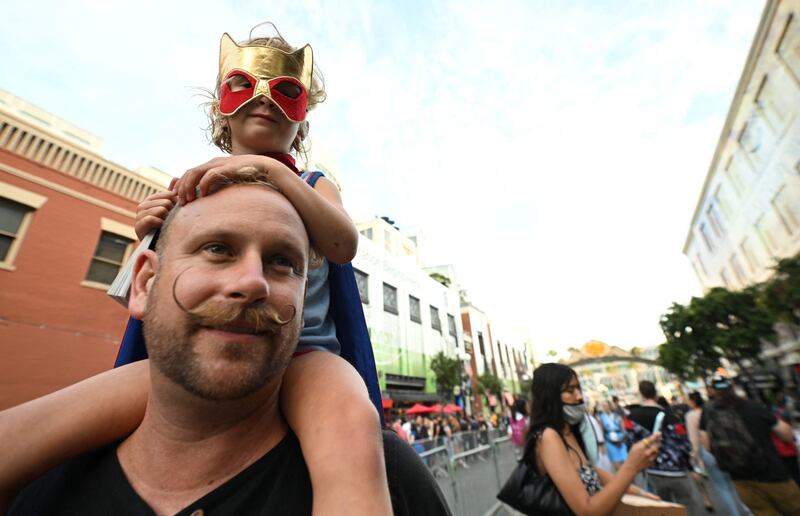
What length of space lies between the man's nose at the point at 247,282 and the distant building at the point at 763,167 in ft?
84.9

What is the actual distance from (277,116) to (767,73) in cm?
2994

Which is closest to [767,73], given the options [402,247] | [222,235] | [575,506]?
[402,247]

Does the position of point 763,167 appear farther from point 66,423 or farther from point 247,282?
point 66,423

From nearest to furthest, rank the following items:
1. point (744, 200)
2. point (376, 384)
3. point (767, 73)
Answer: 1. point (376, 384)
2. point (767, 73)
3. point (744, 200)

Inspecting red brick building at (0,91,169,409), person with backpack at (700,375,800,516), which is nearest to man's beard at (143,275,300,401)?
person with backpack at (700,375,800,516)

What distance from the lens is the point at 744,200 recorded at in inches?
992

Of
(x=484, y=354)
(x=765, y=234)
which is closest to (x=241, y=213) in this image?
(x=765, y=234)

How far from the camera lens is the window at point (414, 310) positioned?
→ 25.3 m

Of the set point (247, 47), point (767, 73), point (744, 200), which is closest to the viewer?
point (247, 47)

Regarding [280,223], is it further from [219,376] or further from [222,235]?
[219,376]

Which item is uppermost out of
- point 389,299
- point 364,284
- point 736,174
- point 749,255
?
point 736,174

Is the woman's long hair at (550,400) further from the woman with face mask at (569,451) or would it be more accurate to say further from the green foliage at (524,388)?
the green foliage at (524,388)

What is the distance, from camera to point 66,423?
37.7 inches

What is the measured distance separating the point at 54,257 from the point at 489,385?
31410mm
